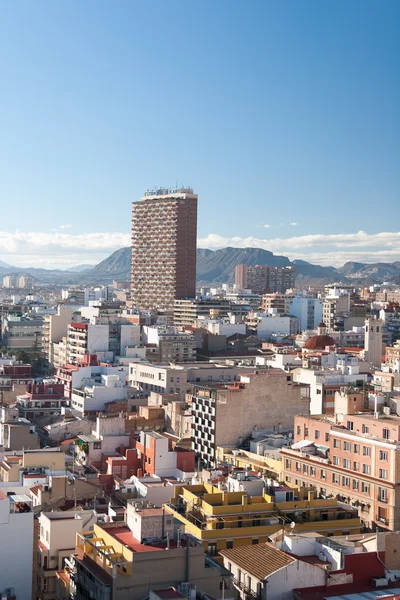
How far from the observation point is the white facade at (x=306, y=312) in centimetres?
14588

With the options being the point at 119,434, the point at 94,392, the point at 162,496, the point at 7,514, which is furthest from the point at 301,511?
the point at 94,392

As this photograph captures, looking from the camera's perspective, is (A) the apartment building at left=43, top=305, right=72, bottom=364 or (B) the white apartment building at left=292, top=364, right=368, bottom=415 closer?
(B) the white apartment building at left=292, top=364, right=368, bottom=415

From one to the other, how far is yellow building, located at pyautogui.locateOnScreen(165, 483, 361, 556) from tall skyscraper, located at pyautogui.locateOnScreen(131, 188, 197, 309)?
11590 centimetres

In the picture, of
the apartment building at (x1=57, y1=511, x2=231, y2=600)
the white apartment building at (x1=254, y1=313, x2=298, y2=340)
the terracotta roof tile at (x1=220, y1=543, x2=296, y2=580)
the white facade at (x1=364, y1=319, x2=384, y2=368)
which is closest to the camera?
the apartment building at (x1=57, y1=511, x2=231, y2=600)

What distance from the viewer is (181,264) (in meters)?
150

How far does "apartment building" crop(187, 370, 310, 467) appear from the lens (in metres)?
52.8

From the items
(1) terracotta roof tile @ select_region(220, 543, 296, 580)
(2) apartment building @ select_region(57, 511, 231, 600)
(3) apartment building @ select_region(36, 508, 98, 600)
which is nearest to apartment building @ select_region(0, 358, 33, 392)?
(3) apartment building @ select_region(36, 508, 98, 600)

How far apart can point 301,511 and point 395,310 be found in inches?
4495

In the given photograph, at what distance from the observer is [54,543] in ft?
102

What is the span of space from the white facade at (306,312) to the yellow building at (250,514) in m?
112

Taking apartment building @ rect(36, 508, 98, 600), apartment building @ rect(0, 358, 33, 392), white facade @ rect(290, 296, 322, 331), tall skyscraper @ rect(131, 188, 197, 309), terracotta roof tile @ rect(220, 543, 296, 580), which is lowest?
apartment building @ rect(36, 508, 98, 600)

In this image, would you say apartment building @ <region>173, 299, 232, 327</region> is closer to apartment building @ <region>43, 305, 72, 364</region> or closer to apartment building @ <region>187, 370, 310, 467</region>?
apartment building @ <region>43, 305, 72, 364</region>

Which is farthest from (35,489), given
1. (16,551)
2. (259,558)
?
(259,558)

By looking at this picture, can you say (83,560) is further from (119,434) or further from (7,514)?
(119,434)
